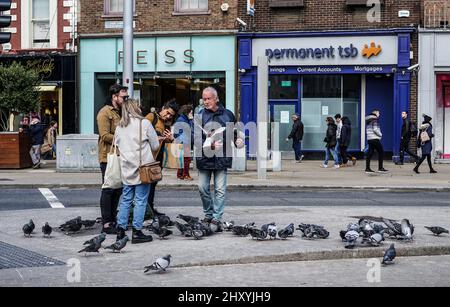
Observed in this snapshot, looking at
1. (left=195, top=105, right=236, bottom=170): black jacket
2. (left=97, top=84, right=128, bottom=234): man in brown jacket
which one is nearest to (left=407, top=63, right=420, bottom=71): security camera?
(left=195, top=105, right=236, bottom=170): black jacket

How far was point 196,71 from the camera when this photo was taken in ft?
90.6

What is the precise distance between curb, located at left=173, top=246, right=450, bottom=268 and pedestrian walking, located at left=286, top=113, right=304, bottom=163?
1695cm

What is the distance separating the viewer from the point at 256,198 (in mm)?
16094

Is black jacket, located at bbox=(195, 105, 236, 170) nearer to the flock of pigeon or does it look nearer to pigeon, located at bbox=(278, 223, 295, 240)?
the flock of pigeon

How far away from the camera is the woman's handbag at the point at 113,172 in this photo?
9.95m

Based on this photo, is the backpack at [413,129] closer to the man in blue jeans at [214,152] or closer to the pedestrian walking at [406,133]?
the pedestrian walking at [406,133]

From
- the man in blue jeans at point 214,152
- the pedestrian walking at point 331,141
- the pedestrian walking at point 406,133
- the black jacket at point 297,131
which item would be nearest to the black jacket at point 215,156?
the man in blue jeans at point 214,152

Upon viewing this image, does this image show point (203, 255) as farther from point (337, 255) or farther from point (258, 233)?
point (337, 255)

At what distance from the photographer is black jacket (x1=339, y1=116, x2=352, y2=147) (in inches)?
977

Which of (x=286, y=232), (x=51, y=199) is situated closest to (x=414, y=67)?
(x=51, y=199)

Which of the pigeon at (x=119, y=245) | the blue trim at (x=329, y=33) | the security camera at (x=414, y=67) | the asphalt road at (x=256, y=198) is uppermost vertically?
the blue trim at (x=329, y=33)

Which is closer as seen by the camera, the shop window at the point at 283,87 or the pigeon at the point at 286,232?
the pigeon at the point at 286,232

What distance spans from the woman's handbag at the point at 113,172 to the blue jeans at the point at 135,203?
220 millimetres

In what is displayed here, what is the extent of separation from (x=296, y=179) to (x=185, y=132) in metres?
3.48
